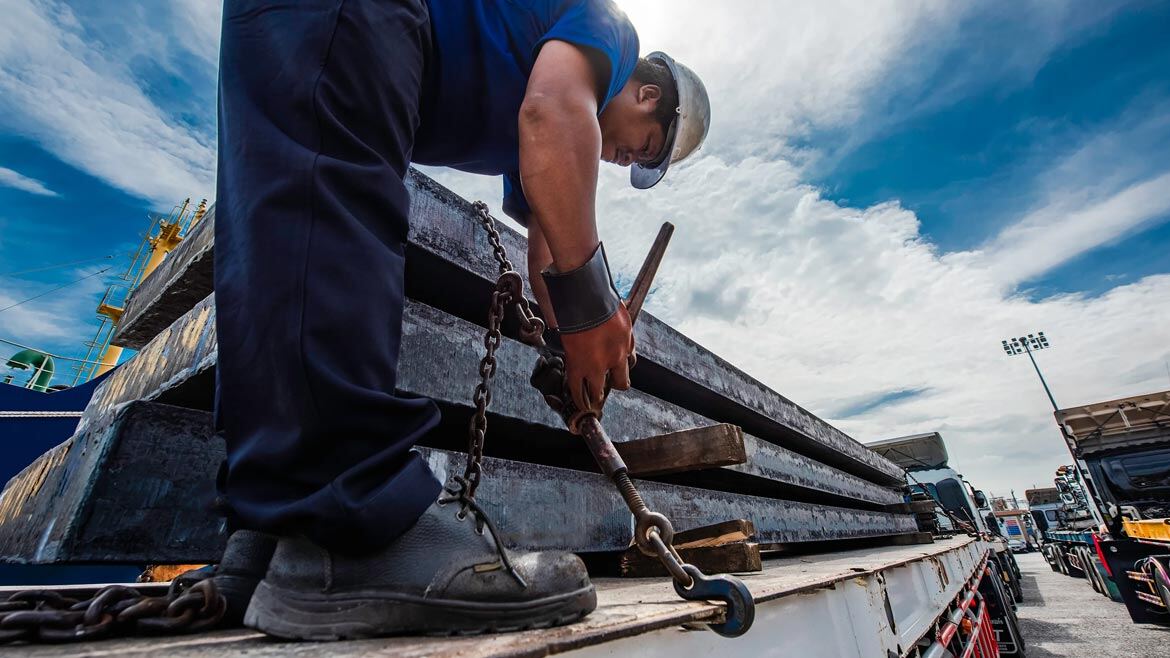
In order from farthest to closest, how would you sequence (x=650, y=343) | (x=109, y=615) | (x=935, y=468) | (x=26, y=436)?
→ 1. (x=935, y=468)
2. (x=26, y=436)
3. (x=650, y=343)
4. (x=109, y=615)

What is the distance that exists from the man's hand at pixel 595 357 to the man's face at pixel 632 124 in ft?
2.61

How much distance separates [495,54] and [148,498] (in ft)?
4.58

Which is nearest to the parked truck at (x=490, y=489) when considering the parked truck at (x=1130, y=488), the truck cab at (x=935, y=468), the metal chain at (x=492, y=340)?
the metal chain at (x=492, y=340)

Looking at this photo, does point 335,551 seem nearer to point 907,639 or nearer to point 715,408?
point 907,639

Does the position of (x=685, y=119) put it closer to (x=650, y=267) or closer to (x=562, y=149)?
(x=650, y=267)

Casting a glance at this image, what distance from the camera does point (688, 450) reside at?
2070mm

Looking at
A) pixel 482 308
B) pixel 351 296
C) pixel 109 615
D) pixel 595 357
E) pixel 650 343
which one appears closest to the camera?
pixel 109 615

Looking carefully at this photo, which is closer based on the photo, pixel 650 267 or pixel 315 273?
pixel 315 273

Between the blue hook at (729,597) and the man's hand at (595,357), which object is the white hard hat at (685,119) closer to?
the man's hand at (595,357)

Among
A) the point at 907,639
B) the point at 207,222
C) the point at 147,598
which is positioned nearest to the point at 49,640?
the point at 147,598

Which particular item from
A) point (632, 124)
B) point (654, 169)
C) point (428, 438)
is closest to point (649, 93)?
point (632, 124)

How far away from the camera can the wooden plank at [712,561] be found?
1.89 meters

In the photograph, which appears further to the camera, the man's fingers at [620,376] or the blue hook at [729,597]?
the man's fingers at [620,376]

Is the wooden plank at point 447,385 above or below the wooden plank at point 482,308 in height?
below
